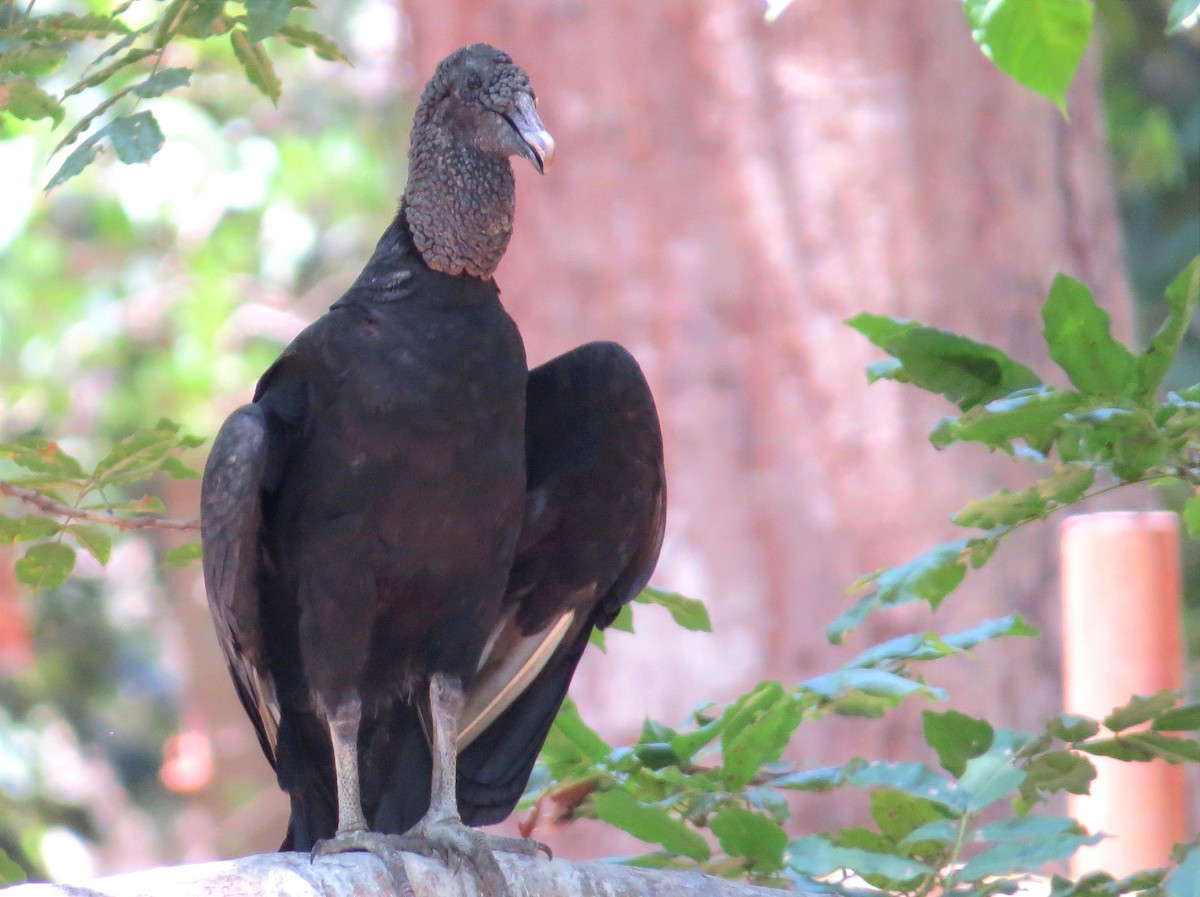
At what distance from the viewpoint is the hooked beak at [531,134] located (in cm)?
237

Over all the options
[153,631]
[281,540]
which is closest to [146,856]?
[153,631]

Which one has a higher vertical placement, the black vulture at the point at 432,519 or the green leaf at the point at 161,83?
the green leaf at the point at 161,83

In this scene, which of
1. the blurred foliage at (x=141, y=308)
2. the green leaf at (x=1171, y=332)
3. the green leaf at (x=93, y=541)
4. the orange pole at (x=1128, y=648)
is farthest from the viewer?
the blurred foliage at (x=141, y=308)

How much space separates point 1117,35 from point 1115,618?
612 centimetres

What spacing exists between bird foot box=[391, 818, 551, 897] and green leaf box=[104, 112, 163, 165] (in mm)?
1099

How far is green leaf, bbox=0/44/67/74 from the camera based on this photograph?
2.00 meters

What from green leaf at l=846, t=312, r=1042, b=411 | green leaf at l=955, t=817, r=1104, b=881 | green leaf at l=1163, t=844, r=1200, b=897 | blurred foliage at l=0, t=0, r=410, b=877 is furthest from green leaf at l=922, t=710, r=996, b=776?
blurred foliage at l=0, t=0, r=410, b=877

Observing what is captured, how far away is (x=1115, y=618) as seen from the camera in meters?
2.89

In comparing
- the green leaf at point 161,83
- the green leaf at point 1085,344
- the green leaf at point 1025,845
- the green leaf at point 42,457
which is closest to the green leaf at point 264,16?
the green leaf at point 161,83

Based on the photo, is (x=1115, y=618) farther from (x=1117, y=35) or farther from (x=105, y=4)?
(x=1117, y=35)

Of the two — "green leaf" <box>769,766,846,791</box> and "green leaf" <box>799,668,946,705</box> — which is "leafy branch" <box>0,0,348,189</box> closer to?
"green leaf" <box>799,668,946,705</box>

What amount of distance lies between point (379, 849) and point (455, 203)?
1.07 metres

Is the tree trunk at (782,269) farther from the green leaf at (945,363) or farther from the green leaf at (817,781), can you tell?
the green leaf at (945,363)

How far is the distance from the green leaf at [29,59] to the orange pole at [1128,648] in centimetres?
207
